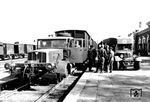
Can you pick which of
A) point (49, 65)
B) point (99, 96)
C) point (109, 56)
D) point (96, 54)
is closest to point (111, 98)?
point (99, 96)

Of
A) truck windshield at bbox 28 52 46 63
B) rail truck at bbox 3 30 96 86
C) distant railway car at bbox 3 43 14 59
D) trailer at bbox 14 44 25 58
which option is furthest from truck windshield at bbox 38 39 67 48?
trailer at bbox 14 44 25 58

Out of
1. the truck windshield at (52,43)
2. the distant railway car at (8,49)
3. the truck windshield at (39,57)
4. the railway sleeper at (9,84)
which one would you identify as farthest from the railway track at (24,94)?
the distant railway car at (8,49)

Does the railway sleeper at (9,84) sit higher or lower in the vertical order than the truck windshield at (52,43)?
lower

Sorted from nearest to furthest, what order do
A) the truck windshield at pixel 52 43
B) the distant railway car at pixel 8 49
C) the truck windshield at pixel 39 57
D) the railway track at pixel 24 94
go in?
the railway track at pixel 24 94 < the truck windshield at pixel 39 57 < the truck windshield at pixel 52 43 < the distant railway car at pixel 8 49

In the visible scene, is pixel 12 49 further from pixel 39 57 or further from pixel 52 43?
pixel 39 57

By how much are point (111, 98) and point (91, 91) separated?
115cm

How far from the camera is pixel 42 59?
10.5 metres

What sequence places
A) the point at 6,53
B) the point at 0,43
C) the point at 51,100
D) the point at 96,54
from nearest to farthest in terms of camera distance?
the point at 51,100 → the point at 96,54 → the point at 0,43 → the point at 6,53

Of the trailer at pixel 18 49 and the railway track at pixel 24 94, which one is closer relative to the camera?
the railway track at pixel 24 94

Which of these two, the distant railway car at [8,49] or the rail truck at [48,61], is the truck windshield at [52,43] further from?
the distant railway car at [8,49]

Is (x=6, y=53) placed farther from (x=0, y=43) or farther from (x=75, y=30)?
(x=75, y=30)

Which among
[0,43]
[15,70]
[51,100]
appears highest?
[0,43]

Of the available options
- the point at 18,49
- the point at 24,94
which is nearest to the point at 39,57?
the point at 24,94

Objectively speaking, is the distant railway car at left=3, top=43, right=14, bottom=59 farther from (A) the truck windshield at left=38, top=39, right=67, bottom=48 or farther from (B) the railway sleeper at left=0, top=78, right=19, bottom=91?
(B) the railway sleeper at left=0, top=78, right=19, bottom=91
